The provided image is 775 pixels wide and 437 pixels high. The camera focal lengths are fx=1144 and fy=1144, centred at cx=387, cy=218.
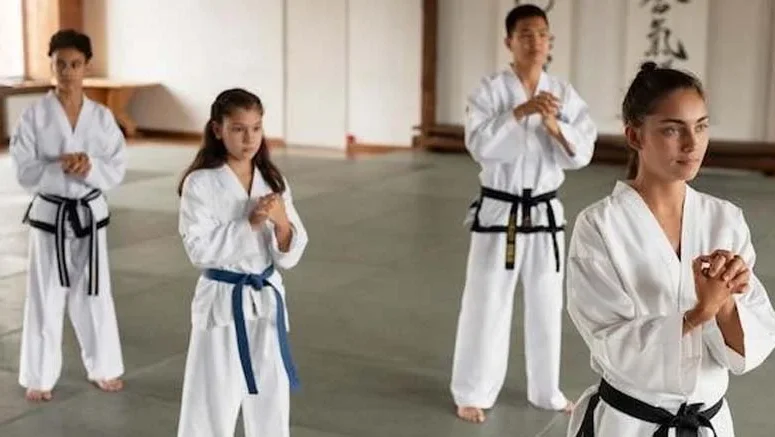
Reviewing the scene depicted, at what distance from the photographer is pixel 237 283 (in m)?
3.22

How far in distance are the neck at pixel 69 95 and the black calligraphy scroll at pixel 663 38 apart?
25.5 ft

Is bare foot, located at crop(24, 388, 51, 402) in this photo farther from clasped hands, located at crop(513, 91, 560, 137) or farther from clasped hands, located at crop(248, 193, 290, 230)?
clasped hands, located at crop(513, 91, 560, 137)

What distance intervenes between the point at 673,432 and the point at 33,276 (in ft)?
9.09

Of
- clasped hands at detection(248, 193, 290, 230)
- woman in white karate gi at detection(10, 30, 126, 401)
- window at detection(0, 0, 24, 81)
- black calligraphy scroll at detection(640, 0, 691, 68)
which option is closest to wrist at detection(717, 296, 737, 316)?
clasped hands at detection(248, 193, 290, 230)

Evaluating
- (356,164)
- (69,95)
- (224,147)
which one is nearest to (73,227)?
(69,95)

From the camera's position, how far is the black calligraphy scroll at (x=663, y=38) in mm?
10984

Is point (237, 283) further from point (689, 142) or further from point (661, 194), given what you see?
point (689, 142)

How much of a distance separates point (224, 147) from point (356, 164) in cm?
811

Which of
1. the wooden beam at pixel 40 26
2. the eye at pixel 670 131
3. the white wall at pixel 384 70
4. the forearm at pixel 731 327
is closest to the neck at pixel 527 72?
the eye at pixel 670 131

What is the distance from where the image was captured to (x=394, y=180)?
10195mm

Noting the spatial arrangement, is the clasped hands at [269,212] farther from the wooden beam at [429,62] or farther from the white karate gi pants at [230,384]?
the wooden beam at [429,62]

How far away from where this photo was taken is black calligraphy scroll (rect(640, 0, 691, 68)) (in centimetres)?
1098

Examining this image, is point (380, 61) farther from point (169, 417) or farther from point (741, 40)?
point (169, 417)

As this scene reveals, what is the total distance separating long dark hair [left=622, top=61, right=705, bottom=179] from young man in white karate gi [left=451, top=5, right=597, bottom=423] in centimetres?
170
